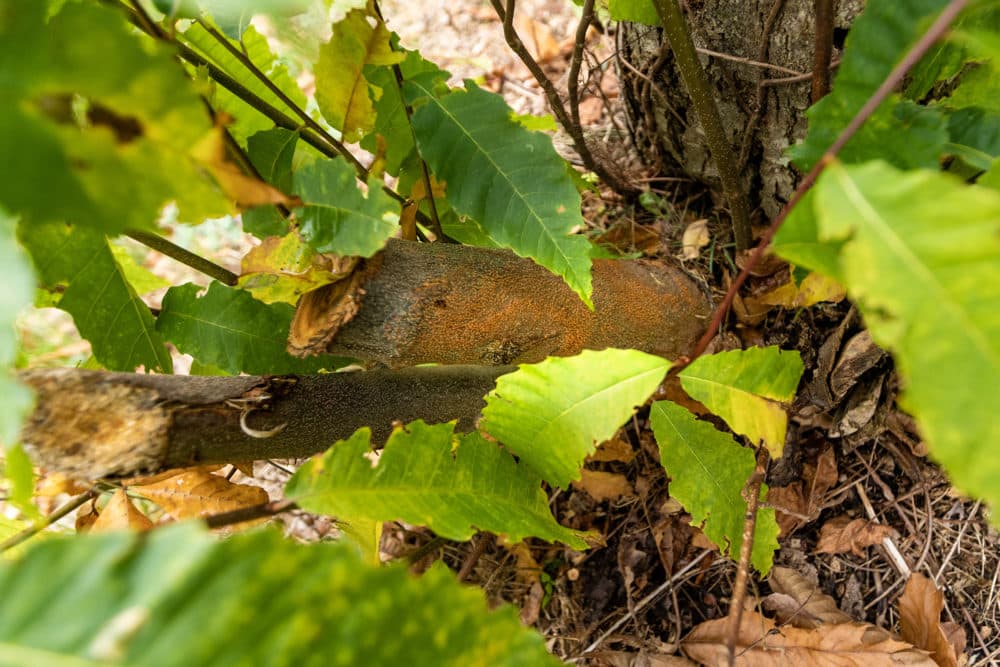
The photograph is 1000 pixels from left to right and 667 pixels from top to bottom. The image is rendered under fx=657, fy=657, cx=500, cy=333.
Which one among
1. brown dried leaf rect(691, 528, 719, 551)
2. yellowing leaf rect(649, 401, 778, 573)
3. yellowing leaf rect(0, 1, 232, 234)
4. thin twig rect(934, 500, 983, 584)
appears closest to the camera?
yellowing leaf rect(0, 1, 232, 234)

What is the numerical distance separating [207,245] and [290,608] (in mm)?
2155

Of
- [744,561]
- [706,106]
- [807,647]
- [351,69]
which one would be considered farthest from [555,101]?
[807,647]

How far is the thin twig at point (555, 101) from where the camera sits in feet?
3.72

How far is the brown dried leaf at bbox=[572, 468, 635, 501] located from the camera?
1.46 metres

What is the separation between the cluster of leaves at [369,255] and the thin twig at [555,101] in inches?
5.9

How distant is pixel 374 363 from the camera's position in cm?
114

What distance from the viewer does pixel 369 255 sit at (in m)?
0.80

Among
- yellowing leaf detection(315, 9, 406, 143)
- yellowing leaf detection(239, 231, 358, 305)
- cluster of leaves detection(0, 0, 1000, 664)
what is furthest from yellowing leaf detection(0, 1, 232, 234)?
yellowing leaf detection(315, 9, 406, 143)

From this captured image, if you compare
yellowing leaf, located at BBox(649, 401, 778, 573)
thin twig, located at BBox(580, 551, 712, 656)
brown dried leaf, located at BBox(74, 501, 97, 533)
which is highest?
yellowing leaf, located at BBox(649, 401, 778, 573)

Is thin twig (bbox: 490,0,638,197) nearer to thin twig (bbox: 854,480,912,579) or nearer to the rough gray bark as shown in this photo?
the rough gray bark

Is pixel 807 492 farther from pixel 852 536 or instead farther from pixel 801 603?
pixel 801 603

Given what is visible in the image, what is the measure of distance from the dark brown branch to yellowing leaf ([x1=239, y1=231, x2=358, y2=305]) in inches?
5.0

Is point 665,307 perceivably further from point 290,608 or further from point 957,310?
point 290,608

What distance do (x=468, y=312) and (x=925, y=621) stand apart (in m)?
1.02
